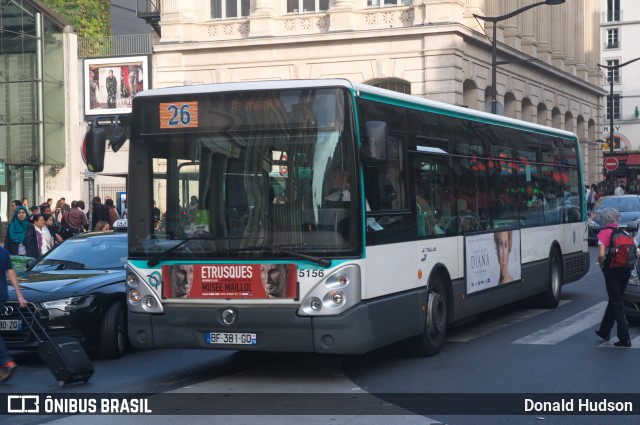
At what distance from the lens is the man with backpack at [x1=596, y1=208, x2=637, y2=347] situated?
11.9 metres

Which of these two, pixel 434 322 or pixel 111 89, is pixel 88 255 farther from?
pixel 111 89

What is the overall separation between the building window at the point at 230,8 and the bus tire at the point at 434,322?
35119 mm

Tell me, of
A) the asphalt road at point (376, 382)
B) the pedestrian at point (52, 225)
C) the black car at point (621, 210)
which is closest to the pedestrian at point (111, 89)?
the pedestrian at point (52, 225)

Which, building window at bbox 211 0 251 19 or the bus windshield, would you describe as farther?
building window at bbox 211 0 251 19

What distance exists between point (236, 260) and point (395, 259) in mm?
1641

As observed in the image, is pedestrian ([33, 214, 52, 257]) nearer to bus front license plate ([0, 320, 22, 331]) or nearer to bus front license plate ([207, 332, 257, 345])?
bus front license plate ([0, 320, 22, 331])

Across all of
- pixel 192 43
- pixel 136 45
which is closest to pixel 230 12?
pixel 192 43

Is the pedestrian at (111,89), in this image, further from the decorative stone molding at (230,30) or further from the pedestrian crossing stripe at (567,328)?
the pedestrian crossing stripe at (567,328)

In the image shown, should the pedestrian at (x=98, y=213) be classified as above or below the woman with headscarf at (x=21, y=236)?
above

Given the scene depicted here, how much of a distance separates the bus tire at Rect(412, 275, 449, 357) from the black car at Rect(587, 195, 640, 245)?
67.7 feet

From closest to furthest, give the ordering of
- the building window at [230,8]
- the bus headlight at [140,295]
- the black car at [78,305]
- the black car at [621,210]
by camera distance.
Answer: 1. the bus headlight at [140,295]
2. the black car at [78,305]
3. the black car at [621,210]
4. the building window at [230,8]

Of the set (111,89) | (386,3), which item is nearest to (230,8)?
(111,89)

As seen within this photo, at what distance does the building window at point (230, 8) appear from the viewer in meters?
45.7

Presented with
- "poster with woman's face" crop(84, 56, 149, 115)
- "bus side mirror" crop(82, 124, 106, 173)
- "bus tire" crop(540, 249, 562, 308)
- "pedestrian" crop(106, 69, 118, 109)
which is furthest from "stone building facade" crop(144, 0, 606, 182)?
"bus side mirror" crop(82, 124, 106, 173)
